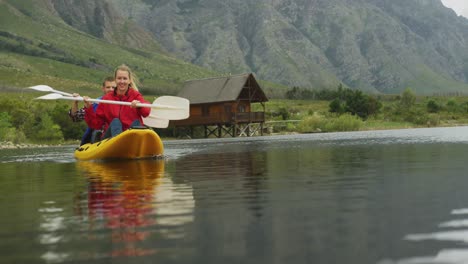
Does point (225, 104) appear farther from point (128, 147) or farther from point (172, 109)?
point (128, 147)

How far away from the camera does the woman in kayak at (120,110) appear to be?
1617 centimetres

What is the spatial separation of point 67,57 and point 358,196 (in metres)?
180

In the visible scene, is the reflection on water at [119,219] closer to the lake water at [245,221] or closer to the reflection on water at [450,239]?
the lake water at [245,221]

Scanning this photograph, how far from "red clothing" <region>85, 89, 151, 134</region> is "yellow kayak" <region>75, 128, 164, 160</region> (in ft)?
2.07

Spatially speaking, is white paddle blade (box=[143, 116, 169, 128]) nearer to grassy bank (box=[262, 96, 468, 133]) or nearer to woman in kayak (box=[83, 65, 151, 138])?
woman in kayak (box=[83, 65, 151, 138])

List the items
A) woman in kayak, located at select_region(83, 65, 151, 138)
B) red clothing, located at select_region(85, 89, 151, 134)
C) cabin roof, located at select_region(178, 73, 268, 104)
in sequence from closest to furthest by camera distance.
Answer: woman in kayak, located at select_region(83, 65, 151, 138), red clothing, located at select_region(85, 89, 151, 134), cabin roof, located at select_region(178, 73, 268, 104)

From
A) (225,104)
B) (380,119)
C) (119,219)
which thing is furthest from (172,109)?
(380,119)

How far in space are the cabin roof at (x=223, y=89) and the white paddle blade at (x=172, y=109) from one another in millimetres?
37516

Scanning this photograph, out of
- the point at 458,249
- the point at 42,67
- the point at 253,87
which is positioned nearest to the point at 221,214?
the point at 458,249

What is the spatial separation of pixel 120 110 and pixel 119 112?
67 mm

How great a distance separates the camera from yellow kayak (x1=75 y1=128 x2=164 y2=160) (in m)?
16.5

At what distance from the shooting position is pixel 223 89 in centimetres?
5781

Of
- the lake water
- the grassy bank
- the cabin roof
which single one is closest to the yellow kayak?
the lake water

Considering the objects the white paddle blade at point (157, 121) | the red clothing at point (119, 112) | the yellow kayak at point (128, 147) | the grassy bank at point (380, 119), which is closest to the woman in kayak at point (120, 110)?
the red clothing at point (119, 112)
